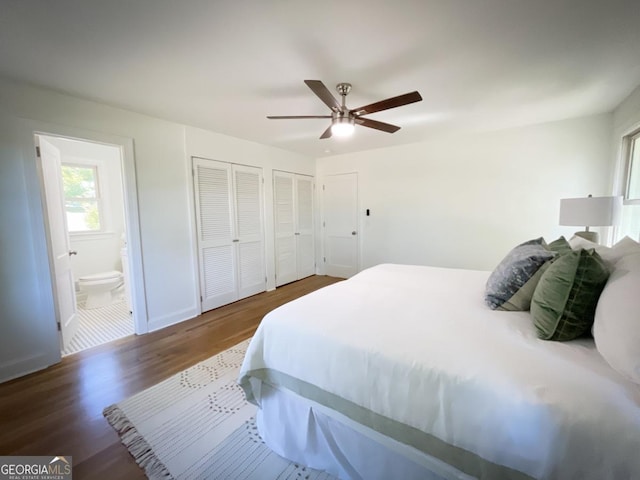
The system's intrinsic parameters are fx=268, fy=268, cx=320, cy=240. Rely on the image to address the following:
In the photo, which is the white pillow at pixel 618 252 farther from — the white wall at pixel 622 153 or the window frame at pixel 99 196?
the window frame at pixel 99 196

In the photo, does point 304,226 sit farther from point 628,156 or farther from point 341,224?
point 628,156

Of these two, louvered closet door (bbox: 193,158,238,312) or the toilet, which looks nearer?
louvered closet door (bbox: 193,158,238,312)

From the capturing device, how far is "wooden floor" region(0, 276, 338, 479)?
1506mm

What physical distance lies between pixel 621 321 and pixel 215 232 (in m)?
3.65

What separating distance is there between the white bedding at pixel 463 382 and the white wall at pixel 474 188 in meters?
2.52

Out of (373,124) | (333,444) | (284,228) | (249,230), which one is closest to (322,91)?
(373,124)

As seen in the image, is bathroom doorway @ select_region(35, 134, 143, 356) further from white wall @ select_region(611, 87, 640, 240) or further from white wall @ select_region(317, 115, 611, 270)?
white wall @ select_region(611, 87, 640, 240)

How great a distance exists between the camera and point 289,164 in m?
4.63

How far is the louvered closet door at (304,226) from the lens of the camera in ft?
16.1

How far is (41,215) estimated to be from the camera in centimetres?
227

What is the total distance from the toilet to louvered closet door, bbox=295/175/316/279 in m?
2.83

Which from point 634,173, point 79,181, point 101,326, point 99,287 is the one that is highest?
point 79,181

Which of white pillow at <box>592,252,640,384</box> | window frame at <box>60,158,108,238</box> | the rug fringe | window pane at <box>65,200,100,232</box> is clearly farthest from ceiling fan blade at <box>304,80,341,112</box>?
window pane at <box>65,200,100,232</box>

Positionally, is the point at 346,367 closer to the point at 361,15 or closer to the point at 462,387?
the point at 462,387
